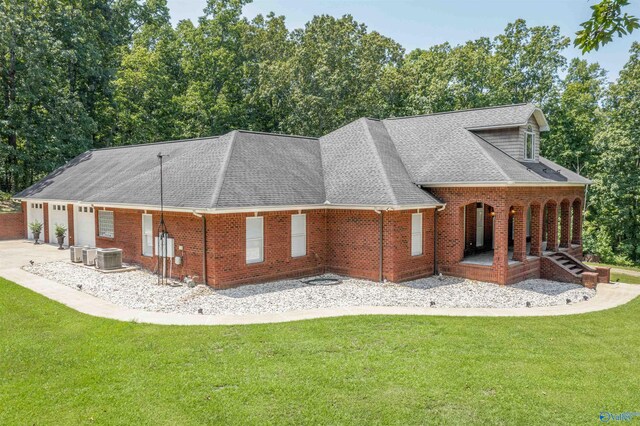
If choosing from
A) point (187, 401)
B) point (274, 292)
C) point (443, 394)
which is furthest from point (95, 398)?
point (274, 292)

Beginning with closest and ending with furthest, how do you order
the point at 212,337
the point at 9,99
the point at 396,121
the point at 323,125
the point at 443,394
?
1. the point at 443,394
2. the point at 212,337
3. the point at 396,121
4. the point at 9,99
5. the point at 323,125

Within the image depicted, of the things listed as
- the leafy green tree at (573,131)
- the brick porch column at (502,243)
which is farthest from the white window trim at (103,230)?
the leafy green tree at (573,131)

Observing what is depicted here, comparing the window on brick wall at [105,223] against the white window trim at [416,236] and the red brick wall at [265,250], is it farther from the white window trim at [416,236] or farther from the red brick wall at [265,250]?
the white window trim at [416,236]

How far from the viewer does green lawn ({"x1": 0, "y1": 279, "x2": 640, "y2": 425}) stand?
6863 mm

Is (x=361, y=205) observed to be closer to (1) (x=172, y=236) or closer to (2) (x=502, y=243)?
(2) (x=502, y=243)

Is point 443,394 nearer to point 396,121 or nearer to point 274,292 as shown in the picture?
point 274,292

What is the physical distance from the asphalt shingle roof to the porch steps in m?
3.28

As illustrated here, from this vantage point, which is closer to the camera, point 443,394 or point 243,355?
point 443,394

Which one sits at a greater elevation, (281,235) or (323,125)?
(323,125)

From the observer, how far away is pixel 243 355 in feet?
29.8

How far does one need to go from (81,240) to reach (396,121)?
57.2ft

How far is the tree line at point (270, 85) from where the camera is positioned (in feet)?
101

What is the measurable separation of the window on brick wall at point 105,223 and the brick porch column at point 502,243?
15.8 m

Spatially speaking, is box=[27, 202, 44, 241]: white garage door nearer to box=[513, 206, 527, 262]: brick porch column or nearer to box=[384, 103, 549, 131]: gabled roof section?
box=[384, 103, 549, 131]: gabled roof section
